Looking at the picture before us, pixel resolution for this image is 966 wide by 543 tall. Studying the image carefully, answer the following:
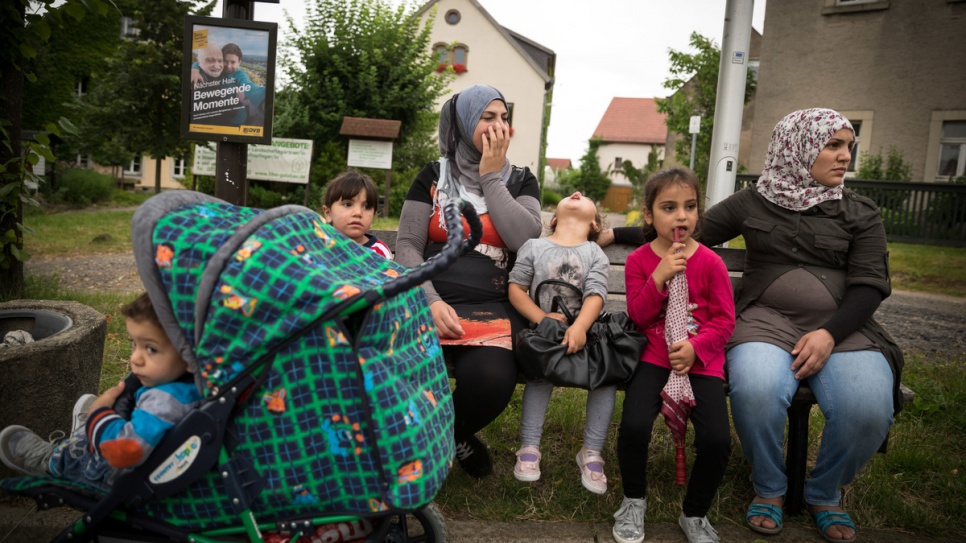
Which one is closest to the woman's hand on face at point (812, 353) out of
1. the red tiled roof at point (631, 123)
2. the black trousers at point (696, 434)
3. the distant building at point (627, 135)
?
the black trousers at point (696, 434)

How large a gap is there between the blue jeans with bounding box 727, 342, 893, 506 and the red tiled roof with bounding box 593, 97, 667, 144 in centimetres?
5506

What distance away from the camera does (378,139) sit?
13148mm

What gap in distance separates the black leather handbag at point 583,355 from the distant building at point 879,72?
17756 millimetres

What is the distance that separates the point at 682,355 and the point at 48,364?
231 cm

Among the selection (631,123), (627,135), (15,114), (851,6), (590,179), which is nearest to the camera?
(15,114)

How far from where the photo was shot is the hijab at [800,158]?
2789 mm

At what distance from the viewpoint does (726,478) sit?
3.02m

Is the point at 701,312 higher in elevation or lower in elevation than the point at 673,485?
higher

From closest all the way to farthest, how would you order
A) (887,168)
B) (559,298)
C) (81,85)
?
(559,298)
(887,168)
(81,85)

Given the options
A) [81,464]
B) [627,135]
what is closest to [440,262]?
[81,464]

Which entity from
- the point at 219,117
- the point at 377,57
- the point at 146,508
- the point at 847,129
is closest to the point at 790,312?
the point at 847,129

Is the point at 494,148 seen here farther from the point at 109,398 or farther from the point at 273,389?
the point at 109,398

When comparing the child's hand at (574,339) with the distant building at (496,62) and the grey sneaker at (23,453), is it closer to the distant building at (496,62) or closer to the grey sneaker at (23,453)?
the grey sneaker at (23,453)

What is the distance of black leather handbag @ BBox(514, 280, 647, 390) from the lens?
2521 mm
